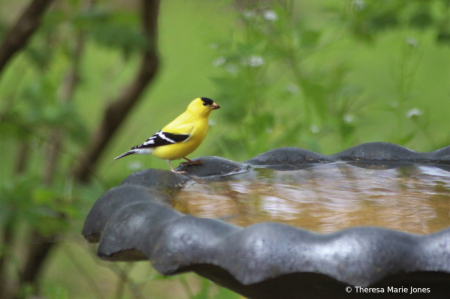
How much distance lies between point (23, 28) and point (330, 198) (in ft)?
4.94

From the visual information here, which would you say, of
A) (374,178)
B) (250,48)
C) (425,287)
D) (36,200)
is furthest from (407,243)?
(36,200)

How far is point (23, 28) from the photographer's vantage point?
7.14 ft

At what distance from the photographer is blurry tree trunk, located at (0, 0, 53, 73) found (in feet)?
7.16

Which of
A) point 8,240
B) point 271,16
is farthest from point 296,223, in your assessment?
point 8,240

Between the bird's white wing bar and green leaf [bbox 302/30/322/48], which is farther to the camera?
green leaf [bbox 302/30/322/48]

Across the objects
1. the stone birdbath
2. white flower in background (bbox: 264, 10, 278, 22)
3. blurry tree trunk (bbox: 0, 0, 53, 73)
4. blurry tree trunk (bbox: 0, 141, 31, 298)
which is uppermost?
white flower in background (bbox: 264, 10, 278, 22)

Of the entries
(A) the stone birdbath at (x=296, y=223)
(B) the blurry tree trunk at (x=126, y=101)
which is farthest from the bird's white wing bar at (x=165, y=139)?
(B) the blurry tree trunk at (x=126, y=101)

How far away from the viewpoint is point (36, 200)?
95.5 inches

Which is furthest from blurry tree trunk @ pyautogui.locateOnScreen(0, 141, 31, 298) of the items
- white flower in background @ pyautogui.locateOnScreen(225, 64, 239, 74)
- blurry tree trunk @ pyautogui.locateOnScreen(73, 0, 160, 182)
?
white flower in background @ pyautogui.locateOnScreen(225, 64, 239, 74)

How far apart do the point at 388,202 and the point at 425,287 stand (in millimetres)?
368

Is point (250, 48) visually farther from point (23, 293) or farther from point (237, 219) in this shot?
point (23, 293)

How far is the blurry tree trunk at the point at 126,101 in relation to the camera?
3.42 meters

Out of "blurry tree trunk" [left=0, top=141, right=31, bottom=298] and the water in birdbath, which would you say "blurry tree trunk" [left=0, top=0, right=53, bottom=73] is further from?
"blurry tree trunk" [left=0, top=141, right=31, bottom=298]

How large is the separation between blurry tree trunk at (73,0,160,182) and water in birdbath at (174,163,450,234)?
6.20 feet
